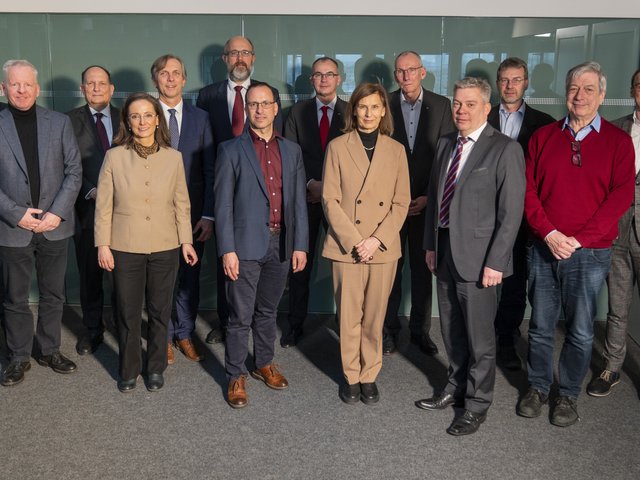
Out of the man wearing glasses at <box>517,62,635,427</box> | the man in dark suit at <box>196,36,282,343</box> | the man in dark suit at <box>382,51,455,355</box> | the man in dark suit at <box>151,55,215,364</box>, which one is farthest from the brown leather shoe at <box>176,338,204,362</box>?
the man wearing glasses at <box>517,62,635,427</box>

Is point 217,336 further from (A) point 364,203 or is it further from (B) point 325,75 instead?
(B) point 325,75

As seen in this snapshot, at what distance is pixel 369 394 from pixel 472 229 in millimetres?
1133

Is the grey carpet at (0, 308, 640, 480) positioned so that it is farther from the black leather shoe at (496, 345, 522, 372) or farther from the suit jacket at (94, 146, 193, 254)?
the suit jacket at (94, 146, 193, 254)

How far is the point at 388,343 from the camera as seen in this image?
4.81m

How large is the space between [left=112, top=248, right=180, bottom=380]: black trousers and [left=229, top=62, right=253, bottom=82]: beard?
132 cm

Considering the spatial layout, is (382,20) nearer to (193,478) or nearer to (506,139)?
(506,139)

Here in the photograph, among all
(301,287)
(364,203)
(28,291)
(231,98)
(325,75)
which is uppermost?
(325,75)

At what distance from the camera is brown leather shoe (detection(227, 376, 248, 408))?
396 centimetres

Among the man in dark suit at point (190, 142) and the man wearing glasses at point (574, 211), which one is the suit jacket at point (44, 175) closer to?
the man in dark suit at point (190, 142)

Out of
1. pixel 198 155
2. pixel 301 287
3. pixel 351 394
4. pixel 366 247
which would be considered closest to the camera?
pixel 366 247

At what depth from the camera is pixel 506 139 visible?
3.56 metres

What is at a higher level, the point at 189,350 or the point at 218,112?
the point at 218,112

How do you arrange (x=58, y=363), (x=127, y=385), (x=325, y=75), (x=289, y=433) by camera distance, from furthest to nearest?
(x=325, y=75) < (x=58, y=363) < (x=127, y=385) < (x=289, y=433)

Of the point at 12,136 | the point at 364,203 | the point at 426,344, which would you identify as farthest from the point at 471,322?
the point at 12,136
